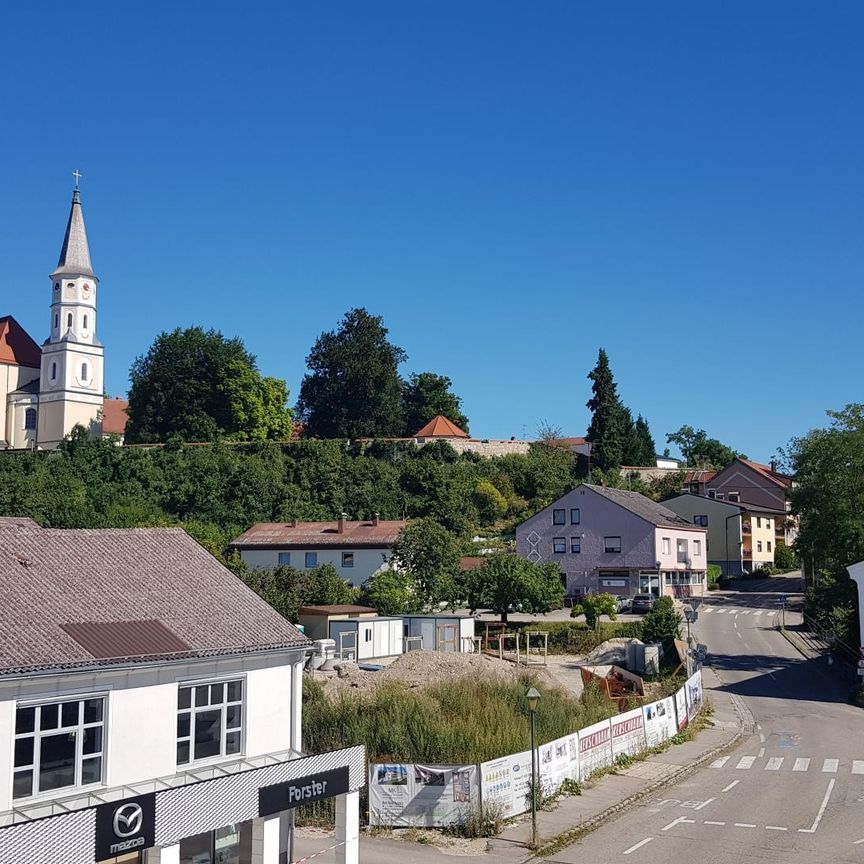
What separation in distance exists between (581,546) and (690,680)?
110 ft

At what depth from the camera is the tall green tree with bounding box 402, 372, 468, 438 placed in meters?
108

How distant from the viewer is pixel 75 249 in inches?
3762

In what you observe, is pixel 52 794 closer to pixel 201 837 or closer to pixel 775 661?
pixel 201 837

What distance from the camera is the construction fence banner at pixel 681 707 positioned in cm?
3281

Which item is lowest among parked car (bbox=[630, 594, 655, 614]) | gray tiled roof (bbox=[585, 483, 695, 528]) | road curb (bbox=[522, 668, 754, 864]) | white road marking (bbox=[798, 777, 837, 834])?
road curb (bbox=[522, 668, 754, 864])

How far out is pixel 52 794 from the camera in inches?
607

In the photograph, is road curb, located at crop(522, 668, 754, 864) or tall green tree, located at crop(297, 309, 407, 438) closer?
road curb, located at crop(522, 668, 754, 864)

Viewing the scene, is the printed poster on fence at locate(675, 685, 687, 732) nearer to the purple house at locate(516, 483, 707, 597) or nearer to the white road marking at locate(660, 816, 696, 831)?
the white road marking at locate(660, 816, 696, 831)

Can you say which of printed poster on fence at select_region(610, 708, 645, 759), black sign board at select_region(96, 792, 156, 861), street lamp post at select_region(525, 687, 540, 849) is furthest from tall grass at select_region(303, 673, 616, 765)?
black sign board at select_region(96, 792, 156, 861)

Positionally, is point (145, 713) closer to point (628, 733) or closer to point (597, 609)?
point (628, 733)

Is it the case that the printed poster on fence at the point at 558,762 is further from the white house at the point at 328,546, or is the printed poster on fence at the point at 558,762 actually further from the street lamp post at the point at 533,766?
the white house at the point at 328,546

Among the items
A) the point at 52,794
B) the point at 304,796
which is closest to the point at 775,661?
the point at 304,796

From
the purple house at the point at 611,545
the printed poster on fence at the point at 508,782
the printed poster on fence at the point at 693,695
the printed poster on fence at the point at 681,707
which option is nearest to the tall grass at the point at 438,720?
the printed poster on fence at the point at 508,782

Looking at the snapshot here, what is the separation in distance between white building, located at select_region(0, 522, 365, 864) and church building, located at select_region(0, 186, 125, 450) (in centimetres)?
7712
